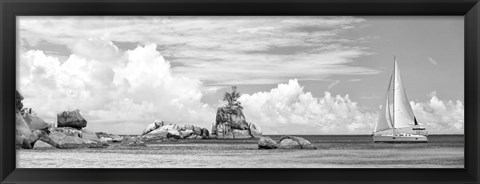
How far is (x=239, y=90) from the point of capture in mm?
5957

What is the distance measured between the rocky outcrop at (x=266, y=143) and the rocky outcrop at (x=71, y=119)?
159 centimetres

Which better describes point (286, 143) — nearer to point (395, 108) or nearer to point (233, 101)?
point (233, 101)

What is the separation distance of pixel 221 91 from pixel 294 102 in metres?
0.68

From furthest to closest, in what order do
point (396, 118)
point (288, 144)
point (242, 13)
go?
point (396, 118) → point (288, 144) → point (242, 13)

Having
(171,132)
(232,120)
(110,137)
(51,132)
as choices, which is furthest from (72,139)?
(232,120)

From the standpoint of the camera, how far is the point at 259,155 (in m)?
5.81

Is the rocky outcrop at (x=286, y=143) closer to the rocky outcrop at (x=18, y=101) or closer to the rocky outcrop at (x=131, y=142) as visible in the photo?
the rocky outcrop at (x=131, y=142)

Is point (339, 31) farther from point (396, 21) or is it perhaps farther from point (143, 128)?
point (143, 128)

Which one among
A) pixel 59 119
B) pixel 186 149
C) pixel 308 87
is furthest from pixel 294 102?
pixel 59 119

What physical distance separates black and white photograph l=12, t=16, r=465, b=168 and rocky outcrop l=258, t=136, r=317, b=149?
12mm

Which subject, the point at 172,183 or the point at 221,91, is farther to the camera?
the point at 221,91

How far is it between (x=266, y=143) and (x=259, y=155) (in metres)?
0.23

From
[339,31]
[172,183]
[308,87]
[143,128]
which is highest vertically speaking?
[339,31]

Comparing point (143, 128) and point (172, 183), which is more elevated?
point (143, 128)
